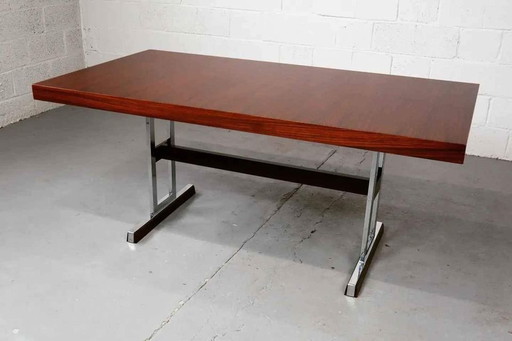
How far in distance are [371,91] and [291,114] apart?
457mm

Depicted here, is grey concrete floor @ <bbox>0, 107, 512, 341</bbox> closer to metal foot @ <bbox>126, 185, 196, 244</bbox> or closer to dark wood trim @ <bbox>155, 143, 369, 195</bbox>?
metal foot @ <bbox>126, 185, 196, 244</bbox>

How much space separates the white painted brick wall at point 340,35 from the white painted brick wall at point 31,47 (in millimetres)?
11

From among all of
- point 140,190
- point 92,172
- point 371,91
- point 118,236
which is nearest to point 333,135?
point 371,91

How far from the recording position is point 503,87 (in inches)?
124

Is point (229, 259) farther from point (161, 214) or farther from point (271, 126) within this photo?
point (271, 126)

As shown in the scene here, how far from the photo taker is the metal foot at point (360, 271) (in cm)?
197

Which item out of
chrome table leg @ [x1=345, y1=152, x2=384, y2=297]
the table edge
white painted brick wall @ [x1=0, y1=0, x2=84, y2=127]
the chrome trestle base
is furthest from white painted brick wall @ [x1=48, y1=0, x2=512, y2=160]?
the table edge

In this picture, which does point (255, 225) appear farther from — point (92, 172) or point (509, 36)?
point (509, 36)

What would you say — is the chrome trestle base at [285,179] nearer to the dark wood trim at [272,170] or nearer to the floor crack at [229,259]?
the dark wood trim at [272,170]

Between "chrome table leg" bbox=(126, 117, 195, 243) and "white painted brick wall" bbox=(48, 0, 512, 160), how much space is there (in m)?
1.39

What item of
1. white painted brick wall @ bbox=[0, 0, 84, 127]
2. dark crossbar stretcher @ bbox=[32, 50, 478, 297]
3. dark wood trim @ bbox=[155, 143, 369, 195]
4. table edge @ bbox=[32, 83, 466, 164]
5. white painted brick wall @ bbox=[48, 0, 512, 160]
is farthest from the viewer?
white painted brick wall @ bbox=[0, 0, 84, 127]

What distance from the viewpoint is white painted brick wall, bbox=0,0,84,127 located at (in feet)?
11.6

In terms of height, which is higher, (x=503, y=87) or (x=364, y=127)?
(x=364, y=127)

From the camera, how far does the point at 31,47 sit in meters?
3.72
